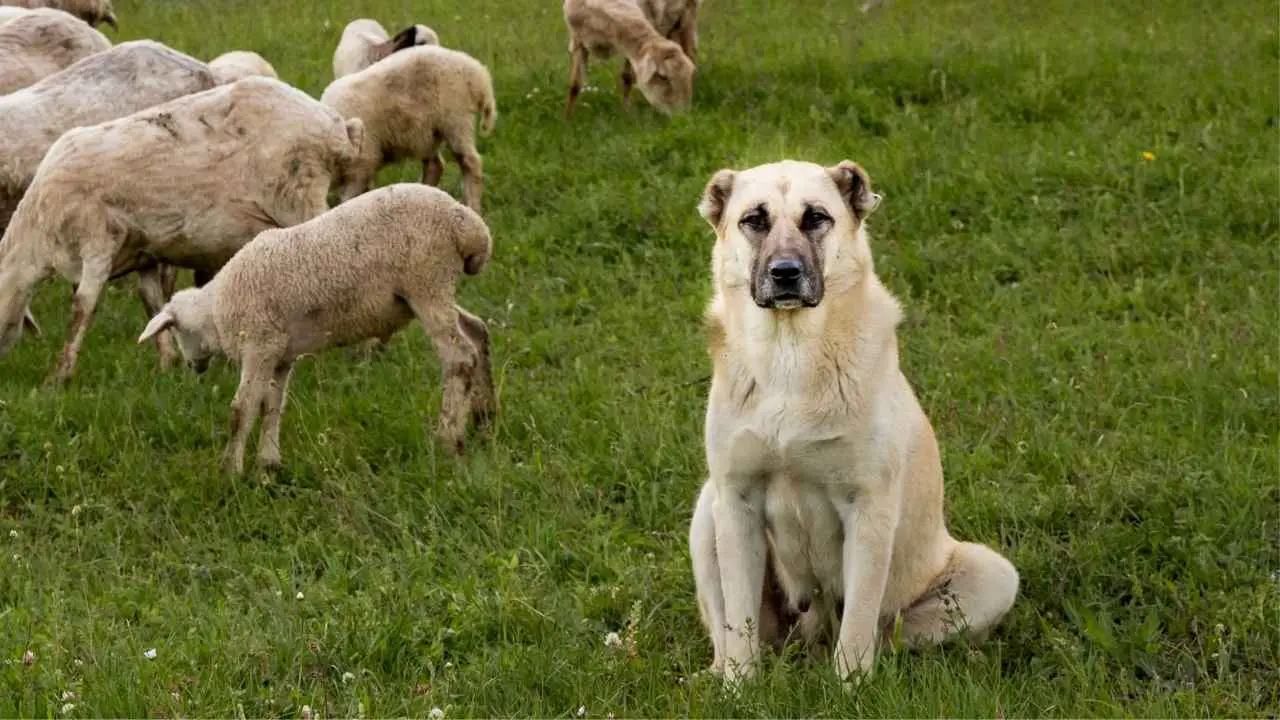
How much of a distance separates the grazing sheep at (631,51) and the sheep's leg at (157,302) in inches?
166

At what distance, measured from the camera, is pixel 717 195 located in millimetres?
5332

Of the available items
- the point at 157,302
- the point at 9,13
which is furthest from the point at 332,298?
the point at 9,13

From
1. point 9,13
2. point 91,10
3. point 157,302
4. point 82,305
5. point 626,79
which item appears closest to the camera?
point 82,305

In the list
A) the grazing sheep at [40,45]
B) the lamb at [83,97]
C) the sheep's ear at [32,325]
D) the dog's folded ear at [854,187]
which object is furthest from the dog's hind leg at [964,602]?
the grazing sheep at [40,45]

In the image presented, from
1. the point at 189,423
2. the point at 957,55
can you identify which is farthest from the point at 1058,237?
the point at 189,423

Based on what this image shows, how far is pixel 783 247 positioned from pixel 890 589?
1172mm

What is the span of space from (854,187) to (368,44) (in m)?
8.02

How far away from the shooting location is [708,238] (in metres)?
10.4

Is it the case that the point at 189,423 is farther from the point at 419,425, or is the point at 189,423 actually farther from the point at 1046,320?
the point at 1046,320

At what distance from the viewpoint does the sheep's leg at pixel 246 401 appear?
734 cm

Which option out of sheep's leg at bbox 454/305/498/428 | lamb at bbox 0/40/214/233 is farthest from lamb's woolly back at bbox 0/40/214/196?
sheep's leg at bbox 454/305/498/428

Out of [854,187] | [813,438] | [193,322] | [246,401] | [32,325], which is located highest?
[854,187]

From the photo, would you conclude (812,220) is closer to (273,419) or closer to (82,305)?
(273,419)

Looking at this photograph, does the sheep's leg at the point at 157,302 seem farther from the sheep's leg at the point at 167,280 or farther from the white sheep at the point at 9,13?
the white sheep at the point at 9,13
